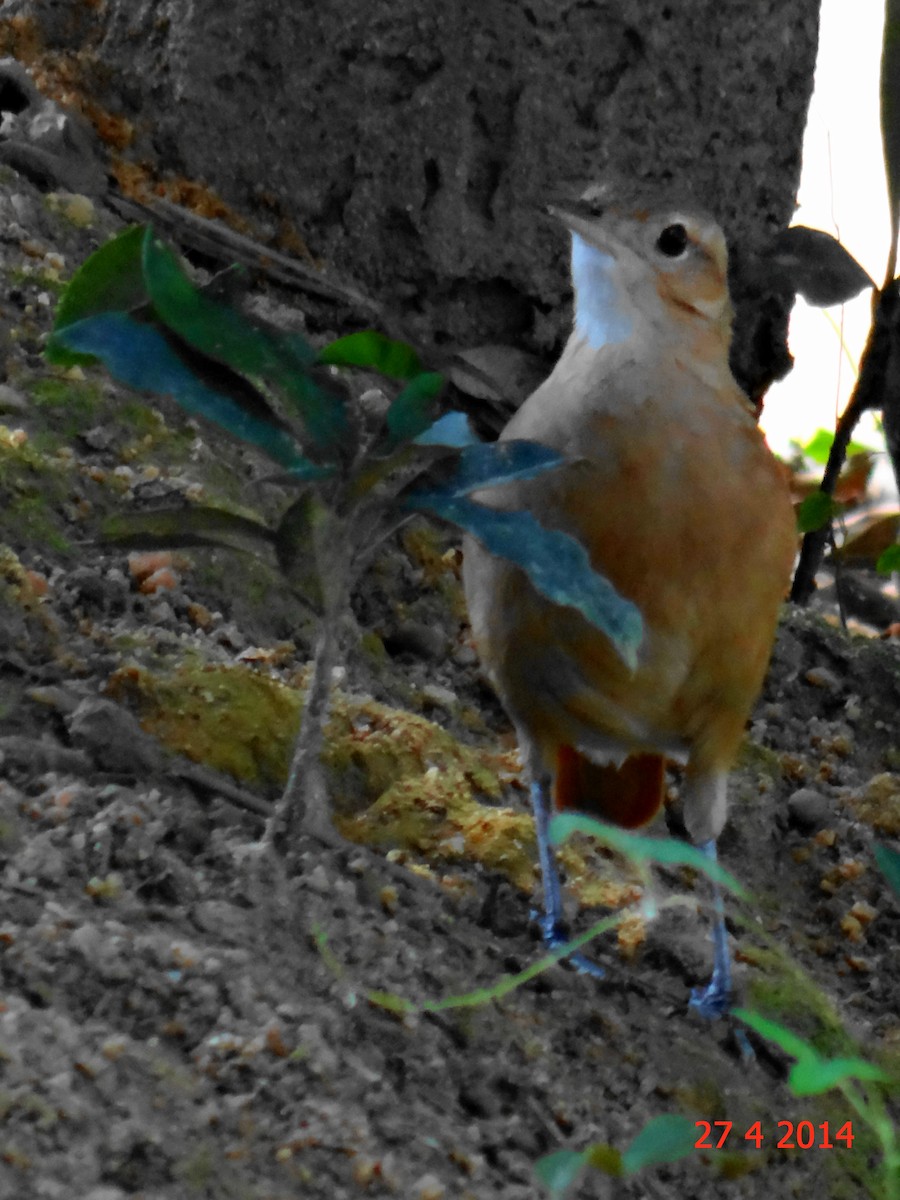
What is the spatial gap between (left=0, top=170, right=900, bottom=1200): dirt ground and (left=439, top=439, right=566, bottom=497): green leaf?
14.1 inches

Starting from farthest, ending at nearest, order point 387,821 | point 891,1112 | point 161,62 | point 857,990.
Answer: point 161,62, point 857,990, point 387,821, point 891,1112

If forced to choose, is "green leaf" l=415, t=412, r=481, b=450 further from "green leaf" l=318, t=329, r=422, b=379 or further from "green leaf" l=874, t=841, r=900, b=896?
"green leaf" l=874, t=841, r=900, b=896

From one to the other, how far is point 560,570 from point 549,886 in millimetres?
651

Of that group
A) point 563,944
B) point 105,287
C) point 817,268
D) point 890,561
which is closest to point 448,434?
point 105,287

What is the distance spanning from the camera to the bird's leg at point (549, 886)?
1892 millimetres

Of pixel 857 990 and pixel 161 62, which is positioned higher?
pixel 161 62

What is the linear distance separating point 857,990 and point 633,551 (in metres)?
0.75

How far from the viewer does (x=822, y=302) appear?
314 cm

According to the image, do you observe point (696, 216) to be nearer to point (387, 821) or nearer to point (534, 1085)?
point (387, 821)

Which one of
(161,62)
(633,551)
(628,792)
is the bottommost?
(628,792)

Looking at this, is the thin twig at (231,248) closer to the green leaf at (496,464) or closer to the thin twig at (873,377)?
the thin twig at (873,377)

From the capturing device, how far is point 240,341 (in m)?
1.51

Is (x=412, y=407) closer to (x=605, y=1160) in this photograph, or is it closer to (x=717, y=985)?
(x=605, y=1160)

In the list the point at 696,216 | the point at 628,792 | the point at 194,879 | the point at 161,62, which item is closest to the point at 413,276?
the point at 161,62
